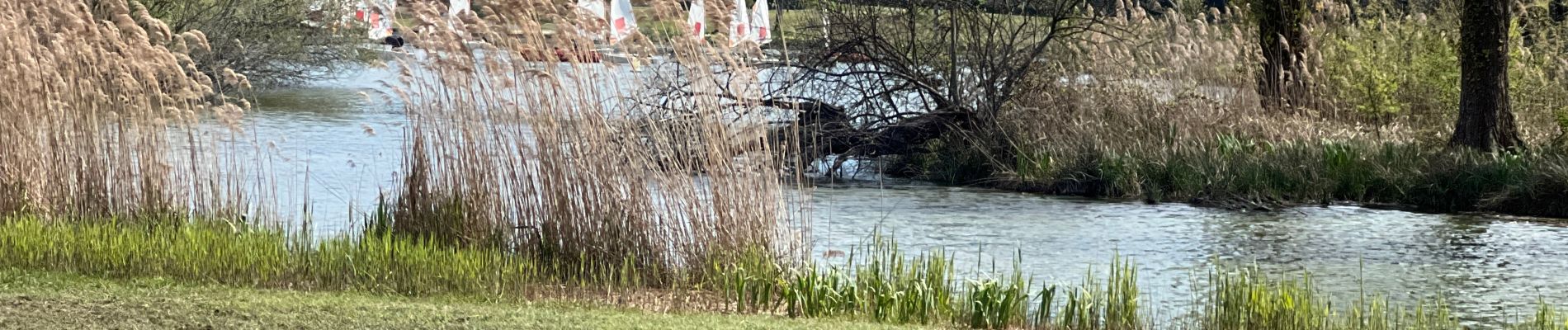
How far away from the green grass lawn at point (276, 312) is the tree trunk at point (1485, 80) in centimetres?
1007

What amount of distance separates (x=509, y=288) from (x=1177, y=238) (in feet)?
21.0

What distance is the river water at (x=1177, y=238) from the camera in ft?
34.6

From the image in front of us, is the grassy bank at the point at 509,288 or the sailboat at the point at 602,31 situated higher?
the sailboat at the point at 602,31

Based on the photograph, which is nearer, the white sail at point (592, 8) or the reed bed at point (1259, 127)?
the white sail at point (592, 8)

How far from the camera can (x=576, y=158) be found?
8641 mm

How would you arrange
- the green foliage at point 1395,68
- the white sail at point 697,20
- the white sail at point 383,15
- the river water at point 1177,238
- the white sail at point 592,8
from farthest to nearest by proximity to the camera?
the green foliage at point 1395,68
the river water at point 1177,238
the white sail at point 383,15
the white sail at point 592,8
the white sail at point 697,20

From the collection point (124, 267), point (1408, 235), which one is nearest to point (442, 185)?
point (124, 267)

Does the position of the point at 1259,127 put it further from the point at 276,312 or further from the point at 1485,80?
the point at 276,312

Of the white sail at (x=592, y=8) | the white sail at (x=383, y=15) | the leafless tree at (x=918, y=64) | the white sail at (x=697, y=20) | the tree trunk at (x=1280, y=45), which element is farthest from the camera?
the tree trunk at (x=1280, y=45)

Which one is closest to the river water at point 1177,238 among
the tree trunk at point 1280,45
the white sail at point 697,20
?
the white sail at point 697,20

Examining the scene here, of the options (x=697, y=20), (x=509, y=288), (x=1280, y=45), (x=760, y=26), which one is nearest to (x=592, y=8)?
(x=697, y=20)

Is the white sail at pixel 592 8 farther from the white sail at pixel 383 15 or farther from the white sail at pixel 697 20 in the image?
the white sail at pixel 383 15

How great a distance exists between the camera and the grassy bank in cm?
729

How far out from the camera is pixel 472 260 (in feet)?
26.0
